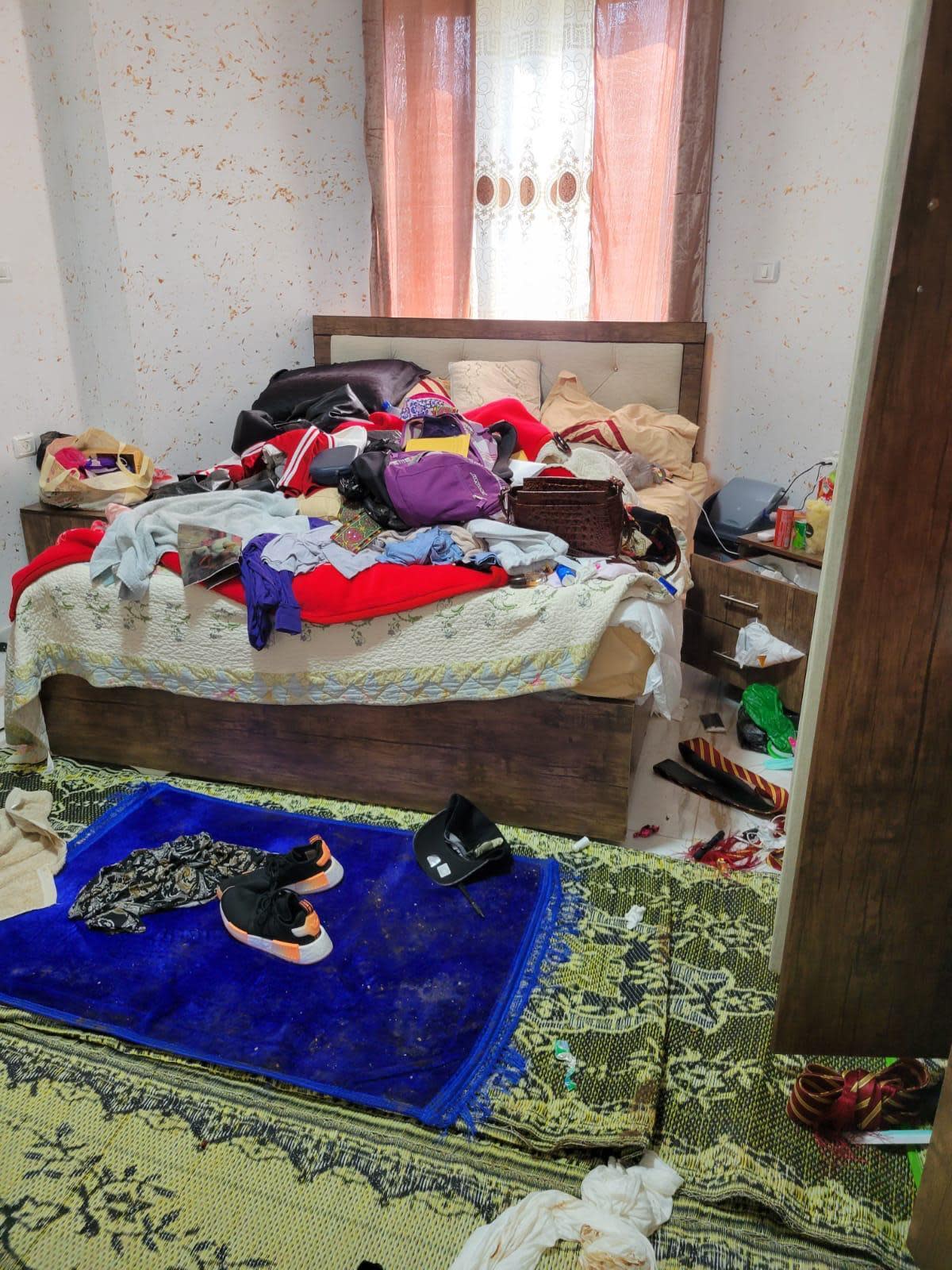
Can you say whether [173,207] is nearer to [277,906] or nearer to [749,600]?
[749,600]

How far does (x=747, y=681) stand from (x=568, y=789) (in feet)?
3.01

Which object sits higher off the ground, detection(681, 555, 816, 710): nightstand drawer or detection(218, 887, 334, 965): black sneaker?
detection(681, 555, 816, 710): nightstand drawer

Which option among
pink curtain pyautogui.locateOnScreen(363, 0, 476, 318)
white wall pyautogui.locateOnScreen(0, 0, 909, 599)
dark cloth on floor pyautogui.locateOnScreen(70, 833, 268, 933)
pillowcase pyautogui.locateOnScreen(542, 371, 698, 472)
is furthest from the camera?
pink curtain pyautogui.locateOnScreen(363, 0, 476, 318)

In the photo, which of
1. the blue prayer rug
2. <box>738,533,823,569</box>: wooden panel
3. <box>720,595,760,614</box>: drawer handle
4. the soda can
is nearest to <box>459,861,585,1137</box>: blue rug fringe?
the blue prayer rug

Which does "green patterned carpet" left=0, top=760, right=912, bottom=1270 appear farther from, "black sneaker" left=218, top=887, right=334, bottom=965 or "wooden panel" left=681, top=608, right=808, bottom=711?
"wooden panel" left=681, top=608, right=808, bottom=711

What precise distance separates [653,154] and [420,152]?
1.04 m

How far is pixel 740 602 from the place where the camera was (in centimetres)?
275

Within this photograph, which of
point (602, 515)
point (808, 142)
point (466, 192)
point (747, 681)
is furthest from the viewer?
point (466, 192)

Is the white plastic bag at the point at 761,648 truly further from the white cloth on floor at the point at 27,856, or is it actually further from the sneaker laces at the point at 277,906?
the white cloth on floor at the point at 27,856

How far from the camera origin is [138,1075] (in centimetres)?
155

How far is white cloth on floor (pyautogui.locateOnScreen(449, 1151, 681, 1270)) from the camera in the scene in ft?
4.06

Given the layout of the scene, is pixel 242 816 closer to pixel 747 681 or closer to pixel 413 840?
pixel 413 840

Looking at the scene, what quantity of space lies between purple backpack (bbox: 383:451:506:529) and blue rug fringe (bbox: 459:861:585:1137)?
3.03 feet

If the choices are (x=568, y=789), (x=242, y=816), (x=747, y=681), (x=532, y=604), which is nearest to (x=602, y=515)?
(x=532, y=604)
